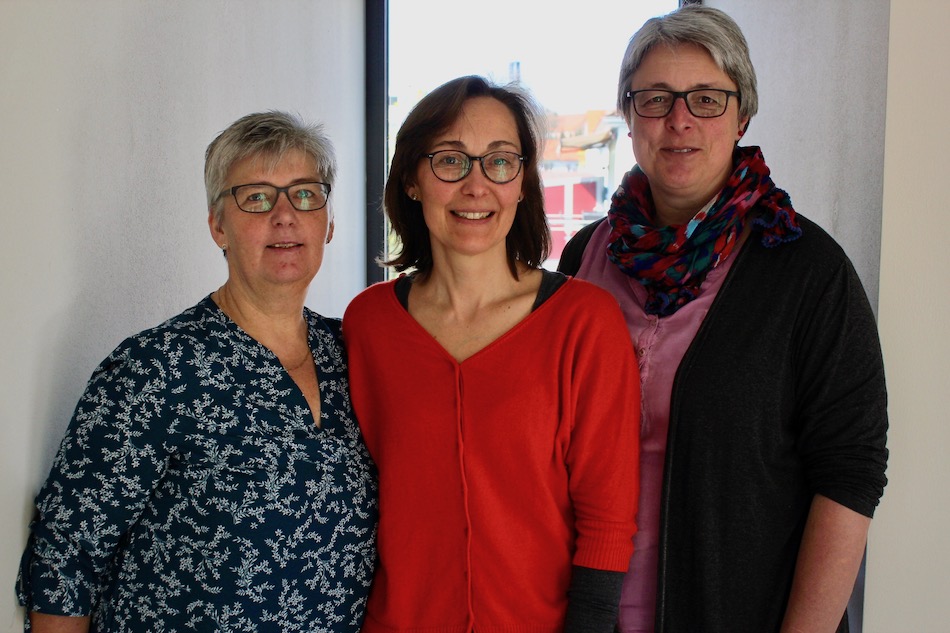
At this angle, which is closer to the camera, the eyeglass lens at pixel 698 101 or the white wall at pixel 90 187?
the white wall at pixel 90 187

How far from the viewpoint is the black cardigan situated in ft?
5.00

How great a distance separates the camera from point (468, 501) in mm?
1577

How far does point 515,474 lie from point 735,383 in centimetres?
45

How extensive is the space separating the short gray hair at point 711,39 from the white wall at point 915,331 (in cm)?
48

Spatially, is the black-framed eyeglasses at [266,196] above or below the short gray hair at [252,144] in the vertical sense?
below

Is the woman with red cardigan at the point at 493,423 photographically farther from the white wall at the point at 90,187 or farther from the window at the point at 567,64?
the window at the point at 567,64

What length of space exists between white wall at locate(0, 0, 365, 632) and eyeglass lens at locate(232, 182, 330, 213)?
0.28 meters

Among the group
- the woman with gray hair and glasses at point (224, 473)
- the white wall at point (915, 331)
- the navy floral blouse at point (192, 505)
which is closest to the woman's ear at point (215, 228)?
the woman with gray hair and glasses at point (224, 473)

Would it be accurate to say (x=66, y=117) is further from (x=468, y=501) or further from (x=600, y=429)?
(x=600, y=429)

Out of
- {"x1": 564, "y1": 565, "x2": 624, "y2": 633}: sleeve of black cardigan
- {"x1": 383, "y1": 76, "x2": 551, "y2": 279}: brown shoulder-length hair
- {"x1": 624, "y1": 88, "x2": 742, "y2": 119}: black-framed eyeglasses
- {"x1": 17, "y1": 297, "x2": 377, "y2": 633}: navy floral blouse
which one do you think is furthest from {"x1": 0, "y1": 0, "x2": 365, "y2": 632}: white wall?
{"x1": 624, "y1": 88, "x2": 742, "y2": 119}: black-framed eyeglasses

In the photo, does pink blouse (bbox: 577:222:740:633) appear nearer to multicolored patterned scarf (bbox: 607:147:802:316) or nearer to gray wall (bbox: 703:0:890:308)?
multicolored patterned scarf (bbox: 607:147:802:316)

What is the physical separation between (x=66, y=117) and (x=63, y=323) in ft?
1.25

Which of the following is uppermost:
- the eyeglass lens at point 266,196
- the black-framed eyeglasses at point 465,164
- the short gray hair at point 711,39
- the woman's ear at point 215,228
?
the short gray hair at point 711,39

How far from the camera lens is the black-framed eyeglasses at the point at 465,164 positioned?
1656 millimetres
